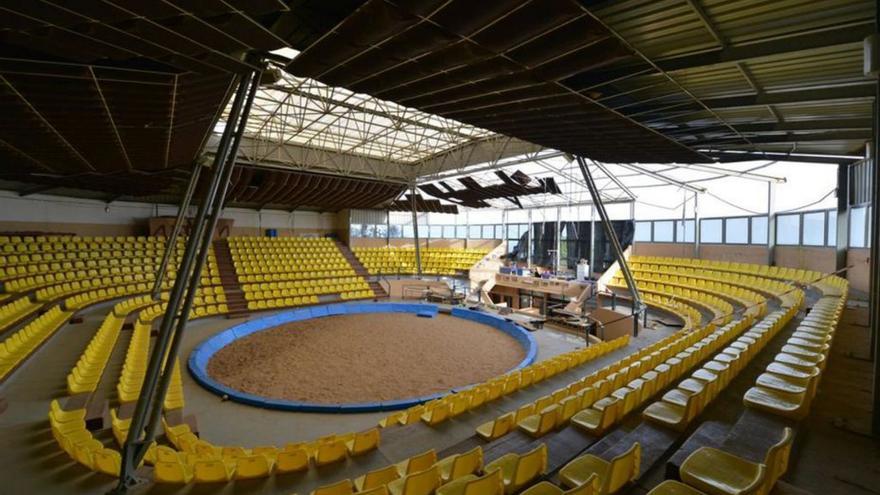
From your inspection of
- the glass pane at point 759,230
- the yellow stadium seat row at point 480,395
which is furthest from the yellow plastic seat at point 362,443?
the glass pane at point 759,230

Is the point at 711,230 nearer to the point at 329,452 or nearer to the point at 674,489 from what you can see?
the point at 674,489

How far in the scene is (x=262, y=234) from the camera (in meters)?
26.8

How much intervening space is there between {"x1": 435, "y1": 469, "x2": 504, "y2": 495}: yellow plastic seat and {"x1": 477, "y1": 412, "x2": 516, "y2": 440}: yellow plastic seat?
2096 millimetres

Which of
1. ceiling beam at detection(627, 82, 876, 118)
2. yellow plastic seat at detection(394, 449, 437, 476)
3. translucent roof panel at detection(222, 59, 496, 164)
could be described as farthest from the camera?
translucent roof panel at detection(222, 59, 496, 164)

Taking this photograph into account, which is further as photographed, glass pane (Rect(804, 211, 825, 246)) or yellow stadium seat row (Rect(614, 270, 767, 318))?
glass pane (Rect(804, 211, 825, 246))

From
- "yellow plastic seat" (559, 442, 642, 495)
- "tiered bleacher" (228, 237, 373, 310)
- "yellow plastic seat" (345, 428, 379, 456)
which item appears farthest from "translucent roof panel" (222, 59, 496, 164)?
"yellow plastic seat" (559, 442, 642, 495)

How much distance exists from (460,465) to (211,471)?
9.94 feet

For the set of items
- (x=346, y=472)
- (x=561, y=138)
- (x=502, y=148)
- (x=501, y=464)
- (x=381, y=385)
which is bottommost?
(x=381, y=385)

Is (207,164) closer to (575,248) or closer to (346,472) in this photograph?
(346,472)

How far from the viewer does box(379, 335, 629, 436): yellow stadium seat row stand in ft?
21.2

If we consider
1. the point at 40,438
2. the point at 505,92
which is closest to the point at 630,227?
the point at 505,92

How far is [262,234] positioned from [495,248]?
59.0 ft

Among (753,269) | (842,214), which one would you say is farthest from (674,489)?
(753,269)

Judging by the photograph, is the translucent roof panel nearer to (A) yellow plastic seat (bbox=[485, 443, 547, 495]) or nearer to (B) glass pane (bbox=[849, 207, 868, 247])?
(A) yellow plastic seat (bbox=[485, 443, 547, 495])
